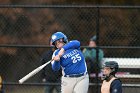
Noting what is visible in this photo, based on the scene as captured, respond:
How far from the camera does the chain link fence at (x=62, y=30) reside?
12609mm

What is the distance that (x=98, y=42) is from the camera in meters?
12.6

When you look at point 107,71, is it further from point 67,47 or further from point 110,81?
point 67,47

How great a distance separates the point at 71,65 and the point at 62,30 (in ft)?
7.46

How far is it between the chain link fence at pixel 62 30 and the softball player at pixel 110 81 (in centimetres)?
254

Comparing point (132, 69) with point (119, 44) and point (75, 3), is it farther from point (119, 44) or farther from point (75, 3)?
point (75, 3)

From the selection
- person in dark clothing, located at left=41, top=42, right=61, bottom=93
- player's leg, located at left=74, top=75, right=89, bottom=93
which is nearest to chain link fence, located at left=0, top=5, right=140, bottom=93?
person in dark clothing, located at left=41, top=42, right=61, bottom=93

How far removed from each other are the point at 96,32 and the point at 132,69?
40.1 inches

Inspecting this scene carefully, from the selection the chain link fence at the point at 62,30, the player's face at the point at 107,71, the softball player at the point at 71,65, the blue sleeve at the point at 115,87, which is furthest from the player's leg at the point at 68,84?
the chain link fence at the point at 62,30

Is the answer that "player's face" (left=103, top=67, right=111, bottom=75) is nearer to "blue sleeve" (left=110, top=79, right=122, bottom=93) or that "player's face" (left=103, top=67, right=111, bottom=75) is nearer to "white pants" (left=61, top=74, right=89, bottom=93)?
"blue sleeve" (left=110, top=79, right=122, bottom=93)

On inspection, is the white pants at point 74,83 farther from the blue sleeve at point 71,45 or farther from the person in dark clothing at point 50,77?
the person in dark clothing at point 50,77

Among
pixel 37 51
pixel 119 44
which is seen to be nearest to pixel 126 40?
pixel 119 44

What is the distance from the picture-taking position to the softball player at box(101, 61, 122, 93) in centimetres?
963

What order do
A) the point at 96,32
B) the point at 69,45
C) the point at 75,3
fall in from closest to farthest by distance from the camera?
the point at 69,45 < the point at 96,32 < the point at 75,3

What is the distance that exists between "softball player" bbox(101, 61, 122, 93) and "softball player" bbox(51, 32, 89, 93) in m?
0.81
